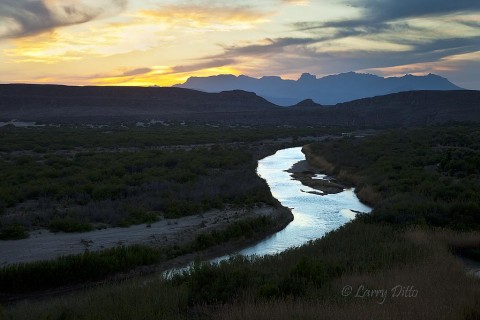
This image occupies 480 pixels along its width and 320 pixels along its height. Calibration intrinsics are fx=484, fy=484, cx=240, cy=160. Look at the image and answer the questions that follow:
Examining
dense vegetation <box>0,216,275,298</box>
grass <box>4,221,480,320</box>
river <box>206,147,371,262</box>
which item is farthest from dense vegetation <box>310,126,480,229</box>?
dense vegetation <box>0,216,275,298</box>

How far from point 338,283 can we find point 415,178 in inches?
742

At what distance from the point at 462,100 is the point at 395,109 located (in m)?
→ 17.1

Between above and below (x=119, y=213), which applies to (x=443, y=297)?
above

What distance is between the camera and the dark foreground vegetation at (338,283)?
7.98 m

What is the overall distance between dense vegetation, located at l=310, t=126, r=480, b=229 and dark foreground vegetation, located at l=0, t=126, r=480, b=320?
0.10 m

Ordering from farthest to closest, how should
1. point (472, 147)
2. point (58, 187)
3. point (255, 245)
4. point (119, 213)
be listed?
point (472, 147), point (58, 187), point (119, 213), point (255, 245)

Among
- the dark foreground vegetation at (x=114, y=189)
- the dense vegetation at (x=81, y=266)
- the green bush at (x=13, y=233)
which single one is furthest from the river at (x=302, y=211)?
the green bush at (x=13, y=233)

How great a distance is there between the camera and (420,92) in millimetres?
133625

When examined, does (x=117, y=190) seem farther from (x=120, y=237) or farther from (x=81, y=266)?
(x=81, y=266)

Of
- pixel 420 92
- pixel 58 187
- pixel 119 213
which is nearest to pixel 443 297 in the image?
pixel 119 213

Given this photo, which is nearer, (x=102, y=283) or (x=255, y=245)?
(x=102, y=283)

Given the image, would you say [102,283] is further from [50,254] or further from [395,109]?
[395,109]

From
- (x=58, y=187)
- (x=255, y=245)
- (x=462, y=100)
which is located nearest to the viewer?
(x=255, y=245)

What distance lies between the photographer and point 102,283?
1418 cm
